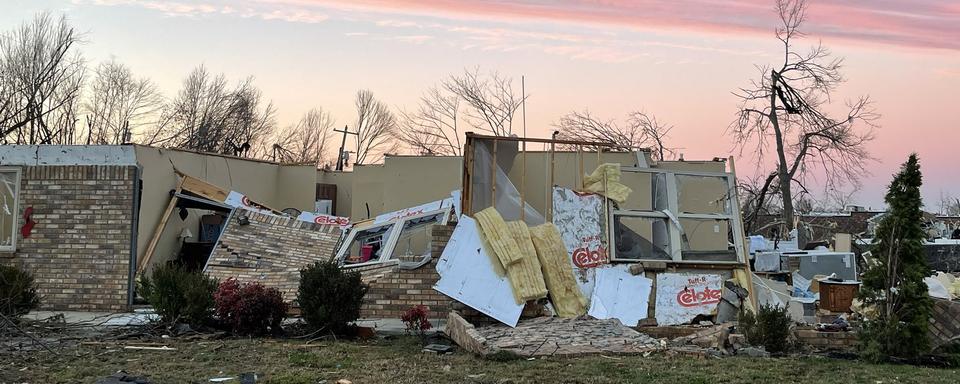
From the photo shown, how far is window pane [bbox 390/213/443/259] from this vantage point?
1548 centimetres

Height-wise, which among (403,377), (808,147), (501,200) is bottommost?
→ (403,377)

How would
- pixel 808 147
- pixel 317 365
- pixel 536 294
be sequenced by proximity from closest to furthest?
pixel 317 365 → pixel 536 294 → pixel 808 147

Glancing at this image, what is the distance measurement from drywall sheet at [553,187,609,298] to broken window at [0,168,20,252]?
8907 mm

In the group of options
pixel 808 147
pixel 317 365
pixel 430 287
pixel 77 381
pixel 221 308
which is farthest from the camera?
pixel 808 147

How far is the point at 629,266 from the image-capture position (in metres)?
11.7

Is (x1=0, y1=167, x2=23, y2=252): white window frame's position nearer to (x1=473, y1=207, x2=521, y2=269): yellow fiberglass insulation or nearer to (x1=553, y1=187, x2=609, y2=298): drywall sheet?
(x1=473, y1=207, x2=521, y2=269): yellow fiberglass insulation

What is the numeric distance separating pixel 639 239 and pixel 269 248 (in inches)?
292

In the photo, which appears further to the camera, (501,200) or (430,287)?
(501,200)

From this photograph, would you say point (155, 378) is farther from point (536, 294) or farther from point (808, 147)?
point (808, 147)

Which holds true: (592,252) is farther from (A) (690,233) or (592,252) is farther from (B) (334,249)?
(B) (334,249)

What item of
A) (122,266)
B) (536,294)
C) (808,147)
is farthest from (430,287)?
(808,147)

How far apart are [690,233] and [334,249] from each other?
7.07 meters

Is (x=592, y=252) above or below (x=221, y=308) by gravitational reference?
above

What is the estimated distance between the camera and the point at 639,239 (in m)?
12.3
